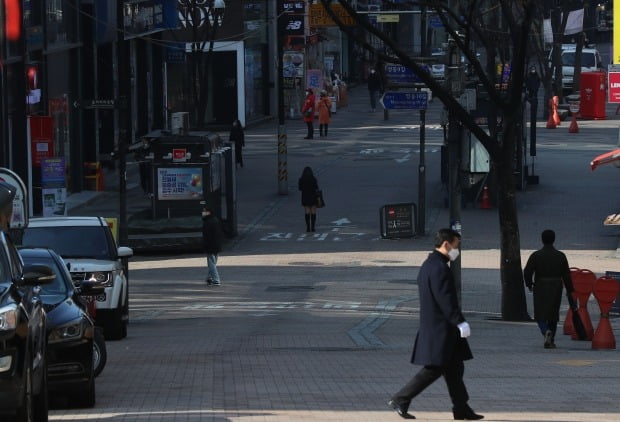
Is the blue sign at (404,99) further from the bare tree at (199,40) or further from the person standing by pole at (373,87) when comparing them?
the person standing by pole at (373,87)

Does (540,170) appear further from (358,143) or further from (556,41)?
(556,41)

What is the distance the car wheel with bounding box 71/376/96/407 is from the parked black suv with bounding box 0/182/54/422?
5.40ft

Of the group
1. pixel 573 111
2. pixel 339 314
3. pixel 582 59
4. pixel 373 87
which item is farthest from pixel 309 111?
pixel 339 314

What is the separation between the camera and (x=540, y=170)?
4644cm

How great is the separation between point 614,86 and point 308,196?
7558mm

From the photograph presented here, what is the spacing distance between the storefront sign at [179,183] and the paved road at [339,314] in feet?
5.36

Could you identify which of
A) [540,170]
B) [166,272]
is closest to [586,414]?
[166,272]

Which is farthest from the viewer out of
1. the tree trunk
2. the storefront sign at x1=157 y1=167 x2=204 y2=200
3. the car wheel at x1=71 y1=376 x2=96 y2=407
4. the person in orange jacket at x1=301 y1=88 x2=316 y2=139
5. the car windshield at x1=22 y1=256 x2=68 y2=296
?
the person in orange jacket at x1=301 y1=88 x2=316 y2=139

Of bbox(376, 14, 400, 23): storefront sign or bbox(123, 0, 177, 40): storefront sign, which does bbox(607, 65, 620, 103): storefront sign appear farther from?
bbox(376, 14, 400, 23): storefront sign

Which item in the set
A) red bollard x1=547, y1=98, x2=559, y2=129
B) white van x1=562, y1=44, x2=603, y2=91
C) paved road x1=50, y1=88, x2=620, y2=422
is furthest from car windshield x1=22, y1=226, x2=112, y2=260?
white van x1=562, y1=44, x2=603, y2=91

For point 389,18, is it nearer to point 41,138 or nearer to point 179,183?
point 179,183

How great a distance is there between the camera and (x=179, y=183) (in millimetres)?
34500

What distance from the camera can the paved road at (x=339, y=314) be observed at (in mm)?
13797

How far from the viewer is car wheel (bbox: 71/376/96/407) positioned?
13328mm
